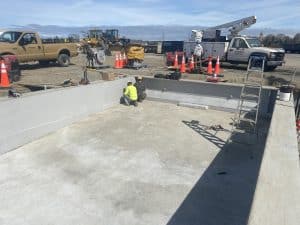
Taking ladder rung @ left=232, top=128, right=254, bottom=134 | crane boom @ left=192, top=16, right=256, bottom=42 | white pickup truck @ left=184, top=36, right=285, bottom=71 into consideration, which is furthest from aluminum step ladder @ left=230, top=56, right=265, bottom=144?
crane boom @ left=192, top=16, right=256, bottom=42

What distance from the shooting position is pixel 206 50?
822 inches

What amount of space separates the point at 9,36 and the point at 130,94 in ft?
27.4

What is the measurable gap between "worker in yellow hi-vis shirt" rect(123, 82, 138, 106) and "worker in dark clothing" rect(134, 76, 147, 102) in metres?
0.51

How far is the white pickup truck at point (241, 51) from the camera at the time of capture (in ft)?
60.6

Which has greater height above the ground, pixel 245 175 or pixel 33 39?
pixel 33 39

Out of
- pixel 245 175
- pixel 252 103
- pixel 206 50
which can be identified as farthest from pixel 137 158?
pixel 206 50

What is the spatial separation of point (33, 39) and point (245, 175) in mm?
13881

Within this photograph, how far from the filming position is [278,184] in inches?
155

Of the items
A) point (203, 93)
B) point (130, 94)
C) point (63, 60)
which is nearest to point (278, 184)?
point (203, 93)

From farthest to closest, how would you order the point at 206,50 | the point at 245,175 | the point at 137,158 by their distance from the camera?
1. the point at 206,50
2. the point at 137,158
3. the point at 245,175

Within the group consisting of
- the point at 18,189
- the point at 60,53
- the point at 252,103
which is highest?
the point at 60,53

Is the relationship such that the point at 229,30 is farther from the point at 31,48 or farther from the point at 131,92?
the point at 131,92

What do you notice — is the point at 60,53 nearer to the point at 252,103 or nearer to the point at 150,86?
the point at 150,86

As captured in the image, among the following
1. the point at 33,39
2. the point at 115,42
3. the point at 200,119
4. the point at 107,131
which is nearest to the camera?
the point at 107,131
